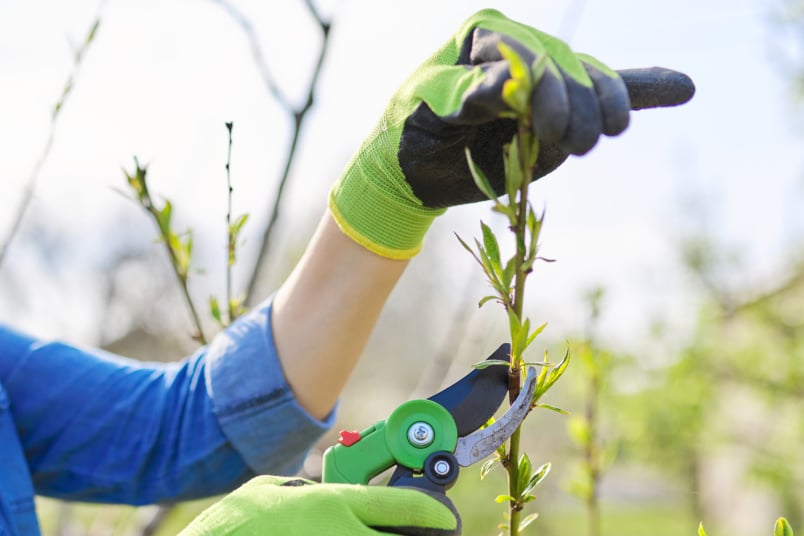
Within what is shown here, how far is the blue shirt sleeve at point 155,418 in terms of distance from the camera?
1.39 m

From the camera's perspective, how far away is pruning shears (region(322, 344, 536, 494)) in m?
0.84

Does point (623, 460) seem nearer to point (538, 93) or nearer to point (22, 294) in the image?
point (22, 294)

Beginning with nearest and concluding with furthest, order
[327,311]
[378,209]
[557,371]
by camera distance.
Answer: [557,371] < [378,209] < [327,311]

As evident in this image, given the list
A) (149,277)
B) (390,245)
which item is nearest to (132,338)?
(149,277)

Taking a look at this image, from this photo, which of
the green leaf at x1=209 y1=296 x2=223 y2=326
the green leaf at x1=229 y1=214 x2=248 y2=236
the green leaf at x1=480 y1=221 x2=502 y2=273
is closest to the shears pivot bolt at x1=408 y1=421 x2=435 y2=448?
the green leaf at x1=480 y1=221 x2=502 y2=273

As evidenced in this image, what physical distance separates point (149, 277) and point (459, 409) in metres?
5.38

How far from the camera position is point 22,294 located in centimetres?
423

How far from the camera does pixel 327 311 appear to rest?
1302 millimetres

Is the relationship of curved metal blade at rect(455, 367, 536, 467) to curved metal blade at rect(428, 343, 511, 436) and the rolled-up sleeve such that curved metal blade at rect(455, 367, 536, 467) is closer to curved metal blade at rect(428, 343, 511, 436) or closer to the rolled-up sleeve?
curved metal blade at rect(428, 343, 511, 436)

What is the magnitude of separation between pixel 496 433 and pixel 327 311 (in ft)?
1.84

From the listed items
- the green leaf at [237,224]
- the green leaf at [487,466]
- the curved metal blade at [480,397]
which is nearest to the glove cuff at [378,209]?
the green leaf at [237,224]

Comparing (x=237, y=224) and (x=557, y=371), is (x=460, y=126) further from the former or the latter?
(x=237, y=224)

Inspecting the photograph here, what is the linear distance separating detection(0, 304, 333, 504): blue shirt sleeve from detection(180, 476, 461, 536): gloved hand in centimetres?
57

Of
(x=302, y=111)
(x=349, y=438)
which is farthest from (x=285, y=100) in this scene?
(x=349, y=438)
